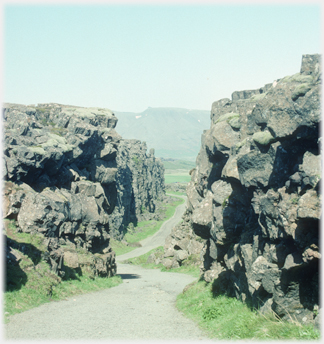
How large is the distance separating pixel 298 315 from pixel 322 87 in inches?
346

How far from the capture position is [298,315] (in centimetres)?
1266

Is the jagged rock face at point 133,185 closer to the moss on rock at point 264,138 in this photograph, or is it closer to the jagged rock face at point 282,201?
the jagged rock face at point 282,201

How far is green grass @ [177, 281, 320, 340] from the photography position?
11.4 m

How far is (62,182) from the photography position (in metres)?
37.3

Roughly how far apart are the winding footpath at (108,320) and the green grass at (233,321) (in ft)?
2.66

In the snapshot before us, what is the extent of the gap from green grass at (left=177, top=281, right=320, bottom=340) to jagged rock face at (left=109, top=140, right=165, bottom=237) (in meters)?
58.9

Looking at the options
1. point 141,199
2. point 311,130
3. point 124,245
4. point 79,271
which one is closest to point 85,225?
point 79,271

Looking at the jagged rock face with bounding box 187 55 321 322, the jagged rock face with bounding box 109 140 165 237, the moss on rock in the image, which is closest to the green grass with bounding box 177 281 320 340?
the jagged rock face with bounding box 187 55 321 322

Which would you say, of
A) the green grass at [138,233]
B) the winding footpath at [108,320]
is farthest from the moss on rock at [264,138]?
the green grass at [138,233]

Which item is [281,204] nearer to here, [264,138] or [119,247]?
[264,138]

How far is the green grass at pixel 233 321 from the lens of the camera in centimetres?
1141

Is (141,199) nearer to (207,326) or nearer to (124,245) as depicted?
(124,245)

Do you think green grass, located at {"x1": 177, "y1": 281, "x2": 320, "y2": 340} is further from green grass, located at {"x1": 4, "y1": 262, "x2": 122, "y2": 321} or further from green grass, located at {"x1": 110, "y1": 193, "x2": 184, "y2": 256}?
green grass, located at {"x1": 110, "y1": 193, "x2": 184, "y2": 256}

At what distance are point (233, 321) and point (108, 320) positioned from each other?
288 inches
